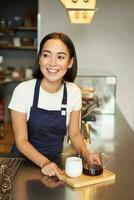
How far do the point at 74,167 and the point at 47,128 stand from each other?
373 millimetres

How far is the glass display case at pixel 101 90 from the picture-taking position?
9.50 feet

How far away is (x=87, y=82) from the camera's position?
10.3 feet

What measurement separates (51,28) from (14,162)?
2.35 meters

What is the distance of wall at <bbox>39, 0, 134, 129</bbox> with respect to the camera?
11.5 feet

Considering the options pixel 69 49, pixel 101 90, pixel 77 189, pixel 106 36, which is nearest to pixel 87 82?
pixel 101 90

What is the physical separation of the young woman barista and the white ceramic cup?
137 mm

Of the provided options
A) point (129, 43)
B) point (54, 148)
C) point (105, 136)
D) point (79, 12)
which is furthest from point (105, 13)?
point (54, 148)

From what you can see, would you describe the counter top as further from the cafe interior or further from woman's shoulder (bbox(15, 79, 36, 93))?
woman's shoulder (bbox(15, 79, 36, 93))

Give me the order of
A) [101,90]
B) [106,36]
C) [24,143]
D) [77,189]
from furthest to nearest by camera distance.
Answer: [106,36], [101,90], [24,143], [77,189]

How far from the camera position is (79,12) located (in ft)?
7.00

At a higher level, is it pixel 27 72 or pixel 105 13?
pixel 105 13

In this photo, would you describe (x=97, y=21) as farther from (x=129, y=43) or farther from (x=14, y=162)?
(x=14, y=162)

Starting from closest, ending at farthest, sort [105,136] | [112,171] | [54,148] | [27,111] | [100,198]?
[100,198] < [112,171] < [27,111] < [54,148] < [105,136]

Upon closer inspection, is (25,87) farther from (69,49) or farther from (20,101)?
(69,49)
